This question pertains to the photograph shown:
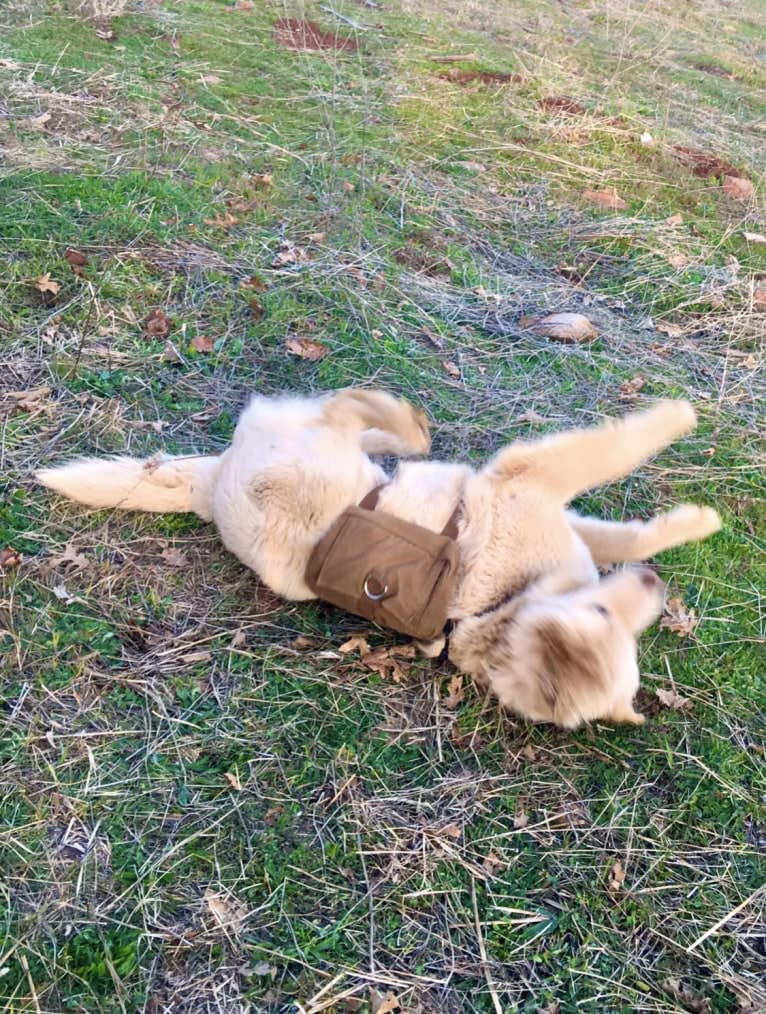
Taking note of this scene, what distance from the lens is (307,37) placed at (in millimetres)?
7695

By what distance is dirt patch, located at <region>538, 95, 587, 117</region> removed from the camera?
282 inches

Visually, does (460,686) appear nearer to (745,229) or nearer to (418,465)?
(418,465)

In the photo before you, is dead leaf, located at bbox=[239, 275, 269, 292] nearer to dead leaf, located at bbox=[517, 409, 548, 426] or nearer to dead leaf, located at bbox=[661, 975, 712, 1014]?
dead leaf, located at bbox=[517, 409, 548, 426]

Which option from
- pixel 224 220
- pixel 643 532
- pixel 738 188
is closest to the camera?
pixel 643 532

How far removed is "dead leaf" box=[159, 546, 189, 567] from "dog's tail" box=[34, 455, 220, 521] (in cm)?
20

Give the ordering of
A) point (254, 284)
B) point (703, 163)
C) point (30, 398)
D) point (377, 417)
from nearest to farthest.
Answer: point (377, 417)
point (30, 398)
point (254, 284)
point (703, 163)

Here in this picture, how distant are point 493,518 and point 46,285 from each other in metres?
2.96

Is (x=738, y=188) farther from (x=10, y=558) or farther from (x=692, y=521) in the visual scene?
(x=10, y=558)

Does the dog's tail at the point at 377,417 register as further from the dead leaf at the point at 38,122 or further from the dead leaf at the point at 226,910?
the dead leaf at the point at 38,122

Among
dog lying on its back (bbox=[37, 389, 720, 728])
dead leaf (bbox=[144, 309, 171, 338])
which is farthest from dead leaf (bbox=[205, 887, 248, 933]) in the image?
dead leaf (bbox=[144, 309, 171, 338])

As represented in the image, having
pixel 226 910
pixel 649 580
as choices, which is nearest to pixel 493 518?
pixel 649 580

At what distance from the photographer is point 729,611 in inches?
137

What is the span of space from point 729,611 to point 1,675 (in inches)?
120

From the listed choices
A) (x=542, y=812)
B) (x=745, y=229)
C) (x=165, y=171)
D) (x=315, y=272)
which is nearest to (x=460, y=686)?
(x=542, y=812)
